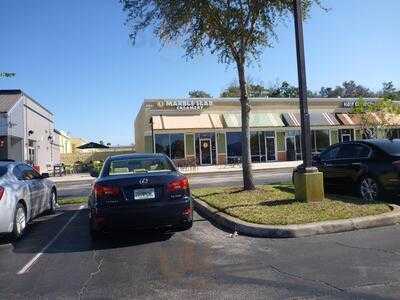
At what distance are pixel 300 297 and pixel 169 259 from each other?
2.53 meters

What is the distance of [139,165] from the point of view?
32.7 feet

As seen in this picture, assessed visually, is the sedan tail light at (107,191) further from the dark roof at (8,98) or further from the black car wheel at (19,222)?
the dark roof at (8,98)

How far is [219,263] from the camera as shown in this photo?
724 cm

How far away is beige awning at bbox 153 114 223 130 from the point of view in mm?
41719

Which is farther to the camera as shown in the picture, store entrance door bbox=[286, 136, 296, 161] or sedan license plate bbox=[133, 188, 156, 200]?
store entrance door bbox=[286, 136, 296, 161]

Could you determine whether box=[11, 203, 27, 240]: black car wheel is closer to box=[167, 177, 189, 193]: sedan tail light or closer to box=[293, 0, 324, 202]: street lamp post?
box=[167, 177, 189, 193]: sedan tail light

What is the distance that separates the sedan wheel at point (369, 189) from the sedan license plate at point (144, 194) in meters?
5.07

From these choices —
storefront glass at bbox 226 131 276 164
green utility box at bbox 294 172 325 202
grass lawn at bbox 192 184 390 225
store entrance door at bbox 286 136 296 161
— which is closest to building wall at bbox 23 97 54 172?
storefront glass at bbox 226 131 276 164

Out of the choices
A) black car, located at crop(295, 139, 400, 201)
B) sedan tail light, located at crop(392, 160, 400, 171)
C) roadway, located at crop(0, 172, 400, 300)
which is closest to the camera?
roadway, located at crop(0, 172, 400, 300)

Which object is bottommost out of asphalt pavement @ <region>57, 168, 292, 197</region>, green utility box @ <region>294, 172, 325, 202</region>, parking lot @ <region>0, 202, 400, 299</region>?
parking lot @ <region>0, 202, 400, 299</region>

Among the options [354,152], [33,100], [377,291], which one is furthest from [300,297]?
[33,100]

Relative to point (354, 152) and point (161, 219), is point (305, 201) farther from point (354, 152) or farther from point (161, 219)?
point (161, 219)

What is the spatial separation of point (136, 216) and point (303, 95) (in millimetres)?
4558

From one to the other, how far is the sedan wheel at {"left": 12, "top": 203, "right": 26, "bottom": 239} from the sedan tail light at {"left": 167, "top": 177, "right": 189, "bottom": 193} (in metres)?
2.97
